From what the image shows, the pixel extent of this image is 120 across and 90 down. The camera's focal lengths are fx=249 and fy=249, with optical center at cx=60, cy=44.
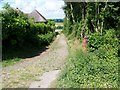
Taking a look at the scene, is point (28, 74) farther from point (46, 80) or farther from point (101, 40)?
point (101, 40)

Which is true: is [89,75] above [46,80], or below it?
above

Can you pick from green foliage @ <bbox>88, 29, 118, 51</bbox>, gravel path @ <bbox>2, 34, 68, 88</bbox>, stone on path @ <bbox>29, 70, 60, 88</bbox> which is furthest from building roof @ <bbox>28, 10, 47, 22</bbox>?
stone on path @ <bbox>29, 70, 60, 88</bbox>

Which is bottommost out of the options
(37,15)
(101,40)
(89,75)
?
(89,75)

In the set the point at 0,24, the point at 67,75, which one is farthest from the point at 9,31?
the point at 67,75

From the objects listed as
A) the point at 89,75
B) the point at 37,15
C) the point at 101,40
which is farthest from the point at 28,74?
the point at 37,15

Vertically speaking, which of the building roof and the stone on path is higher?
the building roof

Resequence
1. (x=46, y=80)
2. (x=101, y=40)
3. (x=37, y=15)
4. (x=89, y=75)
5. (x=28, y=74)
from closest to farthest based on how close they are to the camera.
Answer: (x=89, y=75) < (x=46, y=80) < (x=28, y=74) < (x=101, y=40) < (x=37, y=15)

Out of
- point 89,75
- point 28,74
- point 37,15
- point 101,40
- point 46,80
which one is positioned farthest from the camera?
point 37,15

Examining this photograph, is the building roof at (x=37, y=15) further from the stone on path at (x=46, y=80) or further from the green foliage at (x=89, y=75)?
the green foliage at (x=89, y=75)

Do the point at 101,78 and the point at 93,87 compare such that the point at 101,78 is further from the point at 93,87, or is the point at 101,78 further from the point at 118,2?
the point at 118,2

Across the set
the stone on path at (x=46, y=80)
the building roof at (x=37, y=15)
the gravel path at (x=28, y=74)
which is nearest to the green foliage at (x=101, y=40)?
the gravel path at (x=28, y=74)

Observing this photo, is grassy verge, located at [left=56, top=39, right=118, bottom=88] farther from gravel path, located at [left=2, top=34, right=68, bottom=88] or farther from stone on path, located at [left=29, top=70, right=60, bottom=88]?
gravel path, located at [left=2, top=34, right=68, bottom=88]

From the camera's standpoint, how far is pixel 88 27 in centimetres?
1994

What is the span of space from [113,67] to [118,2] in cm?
811
